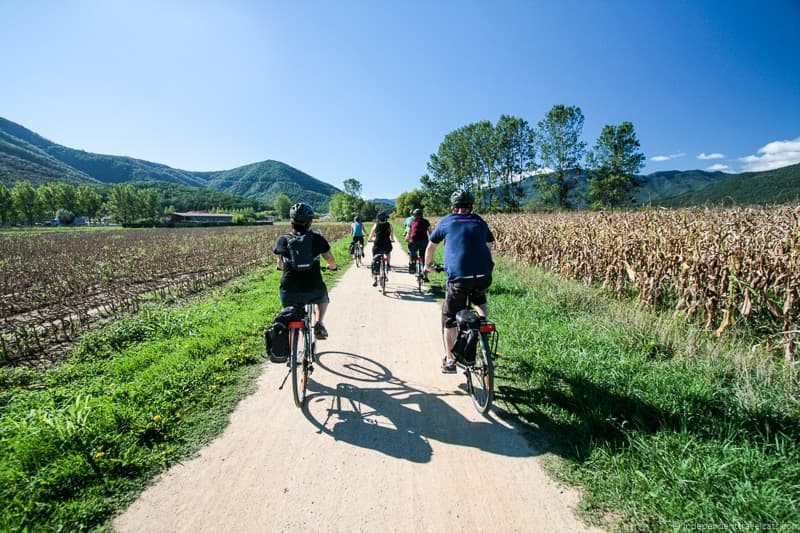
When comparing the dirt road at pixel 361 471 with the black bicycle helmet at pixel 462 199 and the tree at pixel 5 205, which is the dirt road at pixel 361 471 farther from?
the tree at pixel 5 205

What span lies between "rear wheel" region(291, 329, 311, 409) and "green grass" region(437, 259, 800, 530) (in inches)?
100

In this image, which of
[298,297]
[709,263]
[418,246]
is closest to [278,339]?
[298,297]

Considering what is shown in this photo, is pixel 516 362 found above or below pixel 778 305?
below

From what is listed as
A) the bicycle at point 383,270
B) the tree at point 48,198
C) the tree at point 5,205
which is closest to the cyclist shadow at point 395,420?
the bicycle at point 383,270

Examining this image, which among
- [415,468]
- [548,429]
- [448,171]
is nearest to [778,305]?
[548,429]

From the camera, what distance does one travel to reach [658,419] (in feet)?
10.7

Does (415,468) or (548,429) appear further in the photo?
(548,429)

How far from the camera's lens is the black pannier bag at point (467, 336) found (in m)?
3.84

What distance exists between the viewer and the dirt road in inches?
98.1

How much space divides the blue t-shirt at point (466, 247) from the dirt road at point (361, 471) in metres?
1.70

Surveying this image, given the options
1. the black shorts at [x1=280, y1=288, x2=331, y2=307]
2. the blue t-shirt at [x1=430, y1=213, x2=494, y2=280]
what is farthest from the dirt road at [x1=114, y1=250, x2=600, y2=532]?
the blue t-shirt at [x1=430, y1=213, x2=494, y2=280]

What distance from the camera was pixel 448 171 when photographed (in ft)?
209

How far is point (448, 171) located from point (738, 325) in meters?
62.0

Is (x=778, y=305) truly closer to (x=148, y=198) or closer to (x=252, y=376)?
(x=252, y=376)
